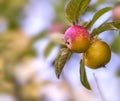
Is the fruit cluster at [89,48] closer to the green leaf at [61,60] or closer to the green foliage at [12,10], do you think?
the green leaf at [61,60]

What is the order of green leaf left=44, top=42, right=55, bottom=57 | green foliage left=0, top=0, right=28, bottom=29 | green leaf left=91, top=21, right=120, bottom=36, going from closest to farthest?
green leaf left=91, top=21, right=120, bottom=36 → green leaf left=44, top=42, right=55, bottom=57 → green foliage left=0, top=0, right=28, bottom=29

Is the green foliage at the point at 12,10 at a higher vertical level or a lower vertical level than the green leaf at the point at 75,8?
higher

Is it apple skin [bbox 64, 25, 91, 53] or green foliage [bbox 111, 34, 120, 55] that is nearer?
apple skin [bbox 64, 25, 91, 53]

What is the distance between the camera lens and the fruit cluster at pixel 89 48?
0.93 m

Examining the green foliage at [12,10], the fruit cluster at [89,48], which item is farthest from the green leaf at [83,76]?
the green foliage at [12,10]

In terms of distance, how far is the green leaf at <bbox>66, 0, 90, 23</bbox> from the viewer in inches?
38.1

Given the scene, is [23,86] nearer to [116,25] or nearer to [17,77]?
[17,77]

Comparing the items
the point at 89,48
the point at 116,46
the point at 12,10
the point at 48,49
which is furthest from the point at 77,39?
the point at 12,10

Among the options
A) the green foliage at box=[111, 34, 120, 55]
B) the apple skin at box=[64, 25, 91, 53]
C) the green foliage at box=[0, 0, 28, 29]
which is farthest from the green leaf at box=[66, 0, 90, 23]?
the green foliage at box=[0, 0, 28, 29]

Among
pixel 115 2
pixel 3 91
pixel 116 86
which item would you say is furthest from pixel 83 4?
pixel 3 91

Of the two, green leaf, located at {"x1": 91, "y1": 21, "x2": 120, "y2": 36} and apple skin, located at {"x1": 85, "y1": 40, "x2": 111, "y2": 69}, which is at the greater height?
green leaf, located at {"x1": 91, "y1": 21, "x2": 120, "y2": 36}

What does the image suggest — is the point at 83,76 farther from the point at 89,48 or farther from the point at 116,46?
the point at 116,46

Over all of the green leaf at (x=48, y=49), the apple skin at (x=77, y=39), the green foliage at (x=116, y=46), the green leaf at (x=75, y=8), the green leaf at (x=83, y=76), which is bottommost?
the green leaf at (x=83, y=76)

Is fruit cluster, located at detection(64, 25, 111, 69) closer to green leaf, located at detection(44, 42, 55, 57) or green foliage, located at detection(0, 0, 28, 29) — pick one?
green leaf, located at detection(44, 42, 55, 57)
